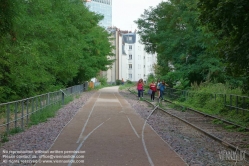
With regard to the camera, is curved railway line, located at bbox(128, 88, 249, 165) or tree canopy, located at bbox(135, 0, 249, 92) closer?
curved railway line, located at bbox(128, 88, 249, 165)

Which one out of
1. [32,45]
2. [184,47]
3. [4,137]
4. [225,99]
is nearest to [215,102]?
[225,99]

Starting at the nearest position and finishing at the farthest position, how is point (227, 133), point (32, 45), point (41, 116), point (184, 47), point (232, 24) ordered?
point (232, 24), point (227, 133), point (41, 116), point (32, 45), point (184, 47)

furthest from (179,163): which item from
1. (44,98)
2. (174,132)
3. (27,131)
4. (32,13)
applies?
(32,13)

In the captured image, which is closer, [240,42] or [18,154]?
[18,154]

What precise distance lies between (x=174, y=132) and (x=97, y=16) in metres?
39.5

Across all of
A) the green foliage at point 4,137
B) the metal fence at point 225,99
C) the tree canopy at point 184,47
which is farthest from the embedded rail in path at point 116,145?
the tree canopy at point 184,47

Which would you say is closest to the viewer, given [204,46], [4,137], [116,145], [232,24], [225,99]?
[116,145]

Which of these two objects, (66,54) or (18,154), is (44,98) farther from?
(18,154)

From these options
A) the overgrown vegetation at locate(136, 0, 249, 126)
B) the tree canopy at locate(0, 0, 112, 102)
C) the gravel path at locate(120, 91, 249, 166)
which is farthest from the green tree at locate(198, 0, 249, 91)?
the tree canopy at locate(0, 0, 112, 102)

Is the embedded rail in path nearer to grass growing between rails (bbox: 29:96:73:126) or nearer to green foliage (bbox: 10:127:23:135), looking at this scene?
green foliage (bbox: 10:127:23:135)

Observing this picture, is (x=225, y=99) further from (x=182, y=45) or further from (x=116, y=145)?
(x=182, y=45)

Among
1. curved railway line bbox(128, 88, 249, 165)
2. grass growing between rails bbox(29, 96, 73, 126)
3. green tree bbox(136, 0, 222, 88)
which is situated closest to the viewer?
curved railway line bbox(128, 88, 249, 165)

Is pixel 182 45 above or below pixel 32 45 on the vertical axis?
above

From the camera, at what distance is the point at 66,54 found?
24797mm
